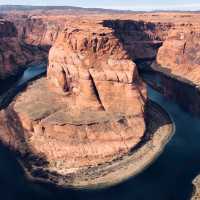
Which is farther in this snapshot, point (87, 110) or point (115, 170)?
point (87, 110)

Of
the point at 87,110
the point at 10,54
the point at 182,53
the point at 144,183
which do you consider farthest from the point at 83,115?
the point at 182,53

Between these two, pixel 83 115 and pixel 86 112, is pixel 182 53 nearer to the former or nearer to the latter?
pixel 86 112

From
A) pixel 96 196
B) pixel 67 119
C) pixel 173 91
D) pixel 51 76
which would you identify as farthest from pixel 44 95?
pixel 173 91

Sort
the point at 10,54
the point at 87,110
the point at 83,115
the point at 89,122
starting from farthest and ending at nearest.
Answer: the point at 10,54 < the point at 87,110 < the point at 83,115 < the point at 89,122

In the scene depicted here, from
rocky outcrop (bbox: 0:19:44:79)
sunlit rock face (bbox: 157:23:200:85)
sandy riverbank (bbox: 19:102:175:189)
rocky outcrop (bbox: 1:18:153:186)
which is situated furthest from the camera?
sunlit rock face (bbox: 157:23:200:85)

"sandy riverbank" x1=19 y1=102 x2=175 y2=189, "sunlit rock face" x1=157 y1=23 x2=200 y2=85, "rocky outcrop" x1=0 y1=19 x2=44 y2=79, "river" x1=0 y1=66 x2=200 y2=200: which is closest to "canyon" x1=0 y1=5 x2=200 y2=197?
"sandy riverbank" x1=19 y1=102 x2=175 y2=189

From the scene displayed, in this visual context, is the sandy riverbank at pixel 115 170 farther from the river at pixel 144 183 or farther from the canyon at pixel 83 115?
the river at pixel 144 183

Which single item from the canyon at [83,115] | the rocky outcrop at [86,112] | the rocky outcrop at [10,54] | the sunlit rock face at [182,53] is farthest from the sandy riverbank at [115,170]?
the rocky outcrop at [10,54]

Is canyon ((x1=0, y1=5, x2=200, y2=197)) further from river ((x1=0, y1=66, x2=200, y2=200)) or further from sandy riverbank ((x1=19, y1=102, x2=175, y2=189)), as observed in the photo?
river ((x1=0, y1=66, x2=200, y2=200))
